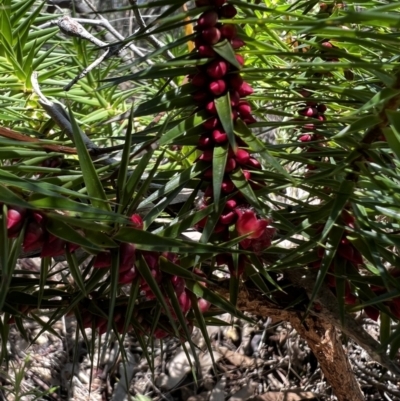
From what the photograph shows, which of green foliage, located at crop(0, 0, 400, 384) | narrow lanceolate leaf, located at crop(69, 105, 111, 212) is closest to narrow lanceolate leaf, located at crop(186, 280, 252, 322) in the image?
green foliage, located at crop(0, 0, 400, 384)

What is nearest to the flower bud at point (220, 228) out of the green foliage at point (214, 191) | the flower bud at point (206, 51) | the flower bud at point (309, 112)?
the green foliage at point (214, 191)


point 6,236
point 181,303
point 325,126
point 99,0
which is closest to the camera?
point 6,236

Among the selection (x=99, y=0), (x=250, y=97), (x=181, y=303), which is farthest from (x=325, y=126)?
(x=99, y=0)

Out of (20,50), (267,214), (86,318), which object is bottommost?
(86,318)

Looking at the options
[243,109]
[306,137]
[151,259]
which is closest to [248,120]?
[243,109]

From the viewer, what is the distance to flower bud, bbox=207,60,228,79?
369 mm

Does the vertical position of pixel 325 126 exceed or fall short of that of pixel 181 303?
it exceeds it

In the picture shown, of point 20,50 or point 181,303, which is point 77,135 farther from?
point 20,50

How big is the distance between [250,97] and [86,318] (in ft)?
0.74

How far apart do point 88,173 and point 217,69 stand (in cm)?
11

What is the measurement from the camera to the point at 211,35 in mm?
361

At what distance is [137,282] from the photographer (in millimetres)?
380

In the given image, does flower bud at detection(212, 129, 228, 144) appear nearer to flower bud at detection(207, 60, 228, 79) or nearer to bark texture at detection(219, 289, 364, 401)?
flower bud at detection(207, 60, 228, 79)

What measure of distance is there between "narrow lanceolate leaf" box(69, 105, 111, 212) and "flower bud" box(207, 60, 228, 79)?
0.09m
